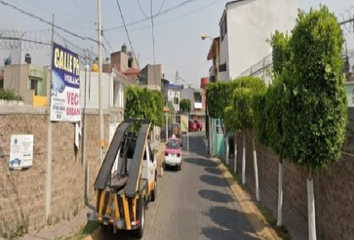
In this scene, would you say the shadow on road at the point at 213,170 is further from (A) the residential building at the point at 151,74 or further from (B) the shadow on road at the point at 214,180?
(A) the residential building at the point at 151,74

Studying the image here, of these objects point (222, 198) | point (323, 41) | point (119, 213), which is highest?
point (323, 41)

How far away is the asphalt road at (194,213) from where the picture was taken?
771cm

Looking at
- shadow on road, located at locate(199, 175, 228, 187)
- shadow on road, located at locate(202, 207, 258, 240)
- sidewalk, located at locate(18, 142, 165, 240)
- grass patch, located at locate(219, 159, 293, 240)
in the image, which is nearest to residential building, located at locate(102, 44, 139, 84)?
shadow on road, located at locate(199, 175, 228, 187)

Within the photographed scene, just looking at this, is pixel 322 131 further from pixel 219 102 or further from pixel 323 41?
pixel 219 102

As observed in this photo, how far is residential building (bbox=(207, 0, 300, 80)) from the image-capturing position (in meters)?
27.0

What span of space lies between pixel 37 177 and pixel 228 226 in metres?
5.40

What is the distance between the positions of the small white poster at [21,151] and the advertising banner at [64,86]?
3.26 feet

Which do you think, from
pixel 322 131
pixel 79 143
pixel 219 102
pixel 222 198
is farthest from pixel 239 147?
pixel 322 131

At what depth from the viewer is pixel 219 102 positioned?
2250 centimetres

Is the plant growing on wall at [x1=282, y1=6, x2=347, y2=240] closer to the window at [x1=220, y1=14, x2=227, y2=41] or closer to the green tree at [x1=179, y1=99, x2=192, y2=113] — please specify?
the window at [x1=220, y1=14, x2=227, y2=41]

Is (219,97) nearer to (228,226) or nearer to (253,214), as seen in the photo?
(253,214)

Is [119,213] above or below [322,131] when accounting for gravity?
below

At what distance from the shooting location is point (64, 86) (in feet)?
26.8

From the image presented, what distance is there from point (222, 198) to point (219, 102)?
11.8 metres
